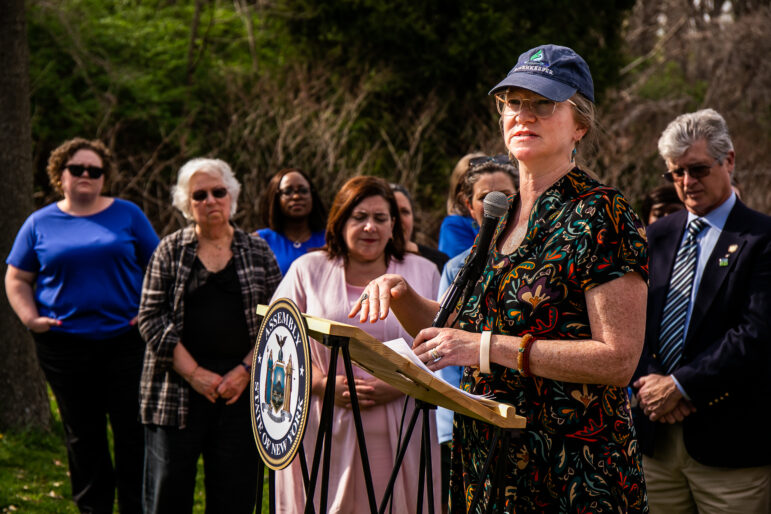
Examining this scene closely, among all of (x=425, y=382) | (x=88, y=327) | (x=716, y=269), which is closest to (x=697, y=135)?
(x=716, y=269)

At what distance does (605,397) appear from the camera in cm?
235

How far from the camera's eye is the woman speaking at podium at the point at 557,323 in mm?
2238

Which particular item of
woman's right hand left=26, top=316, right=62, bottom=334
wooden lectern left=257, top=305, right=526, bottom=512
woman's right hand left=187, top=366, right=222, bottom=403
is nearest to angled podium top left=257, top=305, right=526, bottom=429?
wooden lectern left=257, top=305, right=526, bottom=512

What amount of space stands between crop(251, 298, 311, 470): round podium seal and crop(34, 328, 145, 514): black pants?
3.19 metres

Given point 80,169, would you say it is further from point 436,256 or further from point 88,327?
point 436,256

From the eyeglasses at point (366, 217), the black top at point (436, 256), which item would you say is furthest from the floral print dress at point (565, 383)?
the black top at point (436, 256)

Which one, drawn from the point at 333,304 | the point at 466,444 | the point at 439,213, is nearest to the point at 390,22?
the point at 439,213

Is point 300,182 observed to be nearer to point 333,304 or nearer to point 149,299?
point 149,299

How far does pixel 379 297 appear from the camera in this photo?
2.53m

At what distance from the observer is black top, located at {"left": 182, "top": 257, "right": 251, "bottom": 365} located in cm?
473

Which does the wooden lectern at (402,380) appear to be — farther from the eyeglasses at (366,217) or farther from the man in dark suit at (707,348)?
the eyeglasses at (366,217)

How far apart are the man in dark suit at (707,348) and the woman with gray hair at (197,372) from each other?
223 cm

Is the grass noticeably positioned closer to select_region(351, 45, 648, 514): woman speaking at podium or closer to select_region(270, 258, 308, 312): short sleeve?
select_region(270, 258, 308, 312): short sleeve

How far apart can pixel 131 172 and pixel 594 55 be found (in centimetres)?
791
